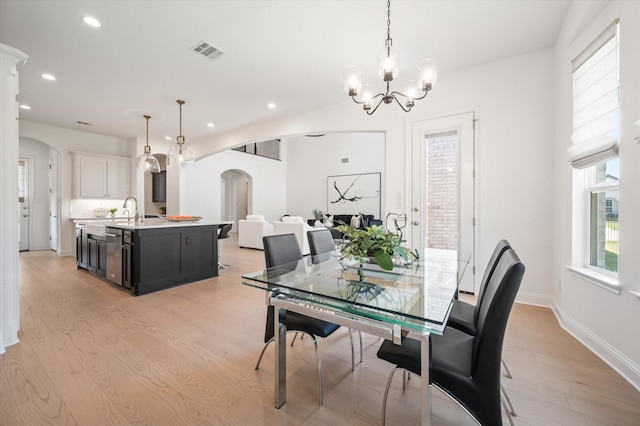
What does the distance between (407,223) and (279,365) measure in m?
2.97

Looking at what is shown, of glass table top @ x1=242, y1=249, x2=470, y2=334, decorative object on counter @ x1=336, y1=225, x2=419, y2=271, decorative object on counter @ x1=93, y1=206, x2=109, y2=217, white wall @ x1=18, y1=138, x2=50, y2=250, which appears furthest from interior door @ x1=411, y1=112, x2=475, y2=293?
white wall @ x1=18, y1=138, x2=50, y2=250

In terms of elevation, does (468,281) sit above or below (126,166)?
below

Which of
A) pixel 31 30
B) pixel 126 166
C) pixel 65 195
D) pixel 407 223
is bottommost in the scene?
pixel 407 223

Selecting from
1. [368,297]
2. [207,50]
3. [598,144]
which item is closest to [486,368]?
[368,297]

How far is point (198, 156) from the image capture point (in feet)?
23.5

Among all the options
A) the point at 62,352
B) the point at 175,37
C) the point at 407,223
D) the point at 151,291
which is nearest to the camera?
the point at 62,352

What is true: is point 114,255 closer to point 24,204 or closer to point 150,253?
point 150,253

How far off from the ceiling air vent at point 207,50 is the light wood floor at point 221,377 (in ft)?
9.76

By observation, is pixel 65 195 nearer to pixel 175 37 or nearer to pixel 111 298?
pixel 111 298

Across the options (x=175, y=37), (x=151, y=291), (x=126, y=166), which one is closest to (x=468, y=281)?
(x=151, y=291)

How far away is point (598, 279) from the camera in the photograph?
2.10 m

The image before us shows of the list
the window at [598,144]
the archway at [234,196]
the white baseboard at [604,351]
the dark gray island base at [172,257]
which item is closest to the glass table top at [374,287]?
the white baseboard at [604,351]

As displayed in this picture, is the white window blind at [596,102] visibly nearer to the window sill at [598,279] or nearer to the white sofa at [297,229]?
the window sill at [598,279]

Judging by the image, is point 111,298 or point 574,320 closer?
point 574,320
